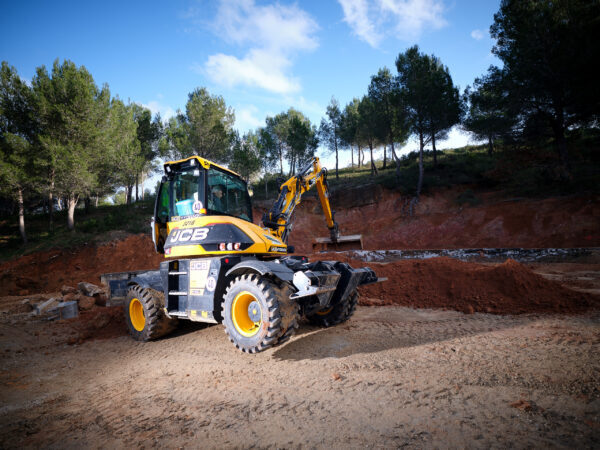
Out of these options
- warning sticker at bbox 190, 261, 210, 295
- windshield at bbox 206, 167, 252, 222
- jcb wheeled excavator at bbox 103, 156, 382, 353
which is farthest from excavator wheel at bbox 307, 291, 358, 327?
windshield at bbox 206, 167, 252, 222

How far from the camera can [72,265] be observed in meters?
16.7

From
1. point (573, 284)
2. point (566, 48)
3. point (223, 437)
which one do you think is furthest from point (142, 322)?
point (566, 48)

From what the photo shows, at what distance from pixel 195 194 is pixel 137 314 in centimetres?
296

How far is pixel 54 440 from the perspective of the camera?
2588mm

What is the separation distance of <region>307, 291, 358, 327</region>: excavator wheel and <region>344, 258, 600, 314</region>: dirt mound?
6.19 ft

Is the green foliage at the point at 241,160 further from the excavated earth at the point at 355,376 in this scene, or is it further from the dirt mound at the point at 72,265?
the excavated earth at the point at 355,376

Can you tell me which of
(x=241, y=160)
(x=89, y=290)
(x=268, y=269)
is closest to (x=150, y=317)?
(x=268, y=269)

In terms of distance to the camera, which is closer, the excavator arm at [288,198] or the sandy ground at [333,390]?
the sandy ground at [333,390]

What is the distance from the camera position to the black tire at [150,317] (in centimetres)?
543

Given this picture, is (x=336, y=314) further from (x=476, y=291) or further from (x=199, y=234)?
(x=476, y=291)

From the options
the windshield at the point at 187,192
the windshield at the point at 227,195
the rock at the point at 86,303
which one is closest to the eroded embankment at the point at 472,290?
the windshield at the point at 227,195

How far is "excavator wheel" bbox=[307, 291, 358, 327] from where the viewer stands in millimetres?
5523

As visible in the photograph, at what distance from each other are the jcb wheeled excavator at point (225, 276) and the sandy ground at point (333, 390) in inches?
21.1

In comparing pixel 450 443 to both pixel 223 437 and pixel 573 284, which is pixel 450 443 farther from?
pixel 573 284
